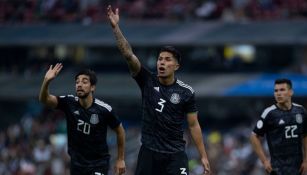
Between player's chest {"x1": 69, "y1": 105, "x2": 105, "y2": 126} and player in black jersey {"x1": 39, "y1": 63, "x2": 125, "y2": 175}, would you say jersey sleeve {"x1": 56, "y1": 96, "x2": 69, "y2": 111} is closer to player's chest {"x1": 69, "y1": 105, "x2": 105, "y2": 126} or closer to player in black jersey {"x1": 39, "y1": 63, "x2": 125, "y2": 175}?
player in black jersey {"x1": 39, "y1": 63, "x2": 125, "y2": 175}

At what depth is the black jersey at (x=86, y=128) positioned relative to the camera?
1417cm

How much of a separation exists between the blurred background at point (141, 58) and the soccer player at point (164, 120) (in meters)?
12.5

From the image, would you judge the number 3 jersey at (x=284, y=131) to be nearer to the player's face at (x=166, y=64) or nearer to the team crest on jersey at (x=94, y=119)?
the player's face at (x=166, y=64)

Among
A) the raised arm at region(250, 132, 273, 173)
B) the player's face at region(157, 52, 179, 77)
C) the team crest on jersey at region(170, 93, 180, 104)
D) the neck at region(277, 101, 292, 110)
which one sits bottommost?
the raised arm at region(250, 132, 273, 173)

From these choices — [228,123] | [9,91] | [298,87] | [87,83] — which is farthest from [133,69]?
[9,91]

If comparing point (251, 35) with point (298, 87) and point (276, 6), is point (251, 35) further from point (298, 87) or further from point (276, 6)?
point (298, 87)

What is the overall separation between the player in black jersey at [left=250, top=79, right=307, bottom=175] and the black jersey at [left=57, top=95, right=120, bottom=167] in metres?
2.55

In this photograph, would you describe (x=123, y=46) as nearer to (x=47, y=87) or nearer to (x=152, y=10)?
(x=47, y=87)

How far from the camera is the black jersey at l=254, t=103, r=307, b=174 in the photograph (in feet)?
50.2

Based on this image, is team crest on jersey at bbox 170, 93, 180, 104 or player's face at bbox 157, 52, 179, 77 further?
team crest on jersey at bbox 170, 93, 180, 104

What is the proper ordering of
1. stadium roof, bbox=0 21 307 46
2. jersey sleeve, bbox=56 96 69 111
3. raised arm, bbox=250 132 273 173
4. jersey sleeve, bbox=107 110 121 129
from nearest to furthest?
jersey sleeve, bbox=56 96 69 111
jersey sleeve, bbox=107 110 121 129
raised arm, bbox=250 132 273 173
stadium roof, bbox=0 21 307 46

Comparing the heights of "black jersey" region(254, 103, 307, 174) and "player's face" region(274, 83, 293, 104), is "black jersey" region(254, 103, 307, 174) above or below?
below

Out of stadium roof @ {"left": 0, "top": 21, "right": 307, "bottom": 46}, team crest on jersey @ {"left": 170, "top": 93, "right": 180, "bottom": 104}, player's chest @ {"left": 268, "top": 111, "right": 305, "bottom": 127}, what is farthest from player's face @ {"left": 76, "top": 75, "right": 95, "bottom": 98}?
stadium roof @ {"left": 0, "top": 21, "right": 307, "bottom": 46}

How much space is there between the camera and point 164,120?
44.4ft
